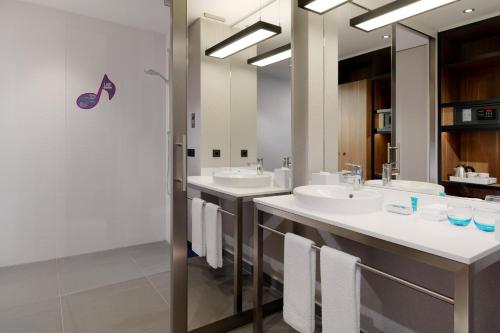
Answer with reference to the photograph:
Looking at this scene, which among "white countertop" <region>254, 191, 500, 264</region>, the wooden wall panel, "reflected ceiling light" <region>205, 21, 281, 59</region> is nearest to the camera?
"white countertop" <region>254, 191, 500, 264</region>

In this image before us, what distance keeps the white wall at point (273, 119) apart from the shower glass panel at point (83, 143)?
0.81 m

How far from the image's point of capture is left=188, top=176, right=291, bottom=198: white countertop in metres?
2.11

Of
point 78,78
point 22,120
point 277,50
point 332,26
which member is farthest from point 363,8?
point 22,120

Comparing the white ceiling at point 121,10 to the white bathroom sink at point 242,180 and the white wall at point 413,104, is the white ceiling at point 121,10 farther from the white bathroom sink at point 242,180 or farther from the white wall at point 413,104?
the white wall at point 413,104

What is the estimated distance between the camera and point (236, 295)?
2.10 metres

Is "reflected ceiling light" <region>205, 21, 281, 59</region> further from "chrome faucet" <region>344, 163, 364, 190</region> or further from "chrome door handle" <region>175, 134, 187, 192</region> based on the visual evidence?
"chrome faucet" <region>344, 163, 364, 190</region>

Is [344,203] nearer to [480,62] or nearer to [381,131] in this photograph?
[381,131]

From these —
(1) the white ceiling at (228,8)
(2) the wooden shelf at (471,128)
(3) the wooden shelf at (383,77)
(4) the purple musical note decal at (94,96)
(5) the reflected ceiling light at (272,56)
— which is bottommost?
(2) the wooden shelf at (471,128)

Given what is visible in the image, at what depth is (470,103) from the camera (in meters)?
1.57

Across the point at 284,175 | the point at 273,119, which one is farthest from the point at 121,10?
the point at 284,175

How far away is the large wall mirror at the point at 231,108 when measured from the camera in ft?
7.45

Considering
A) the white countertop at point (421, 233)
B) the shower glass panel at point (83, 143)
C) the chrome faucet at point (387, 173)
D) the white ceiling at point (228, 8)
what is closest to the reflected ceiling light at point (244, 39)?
the white ceiling at point (228, 8)

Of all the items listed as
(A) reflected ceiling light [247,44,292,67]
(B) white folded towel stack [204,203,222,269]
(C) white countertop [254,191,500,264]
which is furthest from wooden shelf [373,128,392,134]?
(B) white folded towel stack [204,203,222,269]

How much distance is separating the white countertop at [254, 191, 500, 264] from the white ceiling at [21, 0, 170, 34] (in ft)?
6.75
